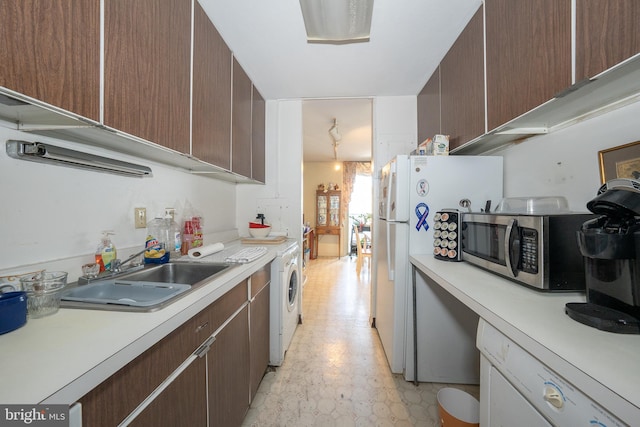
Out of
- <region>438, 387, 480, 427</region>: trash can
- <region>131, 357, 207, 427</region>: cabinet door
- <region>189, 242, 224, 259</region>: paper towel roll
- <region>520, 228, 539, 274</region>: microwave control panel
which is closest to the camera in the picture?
<region>131, 357, 207, 427</region>: cabinet door

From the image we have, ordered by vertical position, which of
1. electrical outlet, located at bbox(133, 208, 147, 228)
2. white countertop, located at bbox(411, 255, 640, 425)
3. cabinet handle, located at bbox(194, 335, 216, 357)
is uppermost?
electrical outlet, located at bbox(133, 208, 147, 228)

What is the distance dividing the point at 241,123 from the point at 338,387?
2.09 metres

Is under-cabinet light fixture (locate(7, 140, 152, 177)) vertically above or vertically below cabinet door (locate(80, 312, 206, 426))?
above

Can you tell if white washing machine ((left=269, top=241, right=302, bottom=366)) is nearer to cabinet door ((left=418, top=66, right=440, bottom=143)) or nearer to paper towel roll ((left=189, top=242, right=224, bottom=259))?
paper towel roll ((left=189, top=242, right=224, bottom=259))

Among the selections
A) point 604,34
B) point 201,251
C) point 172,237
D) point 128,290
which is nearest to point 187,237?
point 172,237

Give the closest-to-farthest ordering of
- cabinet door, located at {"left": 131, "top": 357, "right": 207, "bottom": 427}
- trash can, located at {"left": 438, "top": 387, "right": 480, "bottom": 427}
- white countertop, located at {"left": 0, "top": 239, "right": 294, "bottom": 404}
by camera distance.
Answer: white countertop, located at {"left": 0, "top": 239, "right": 294, "bottom": 404} < cabinet door, located at {"left": 131, "top": 357, "right": 207, "bottom": 427} < trash can, located at {"left": 438, "top": 387, "right": 480, "bottom": 427}

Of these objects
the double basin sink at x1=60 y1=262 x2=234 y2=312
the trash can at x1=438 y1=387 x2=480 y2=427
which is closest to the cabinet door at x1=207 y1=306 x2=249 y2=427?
the double basin sink at x1=60 y1=262 x2=234 y2=312

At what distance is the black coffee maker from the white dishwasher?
22cm

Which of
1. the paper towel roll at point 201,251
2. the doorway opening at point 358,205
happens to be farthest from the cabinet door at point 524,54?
the doorway opening at point 358,205

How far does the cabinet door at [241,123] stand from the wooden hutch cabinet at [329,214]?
382 cm

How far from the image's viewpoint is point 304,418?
55.5 inches

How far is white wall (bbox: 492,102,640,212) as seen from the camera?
971 millimetres

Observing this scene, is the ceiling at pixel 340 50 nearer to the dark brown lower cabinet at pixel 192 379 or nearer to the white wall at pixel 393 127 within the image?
the white wall at pixel 393 127

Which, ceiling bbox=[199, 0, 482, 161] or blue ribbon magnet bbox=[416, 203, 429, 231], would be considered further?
blue ribbon magnet bbox=[416, 203, 429, 231]
